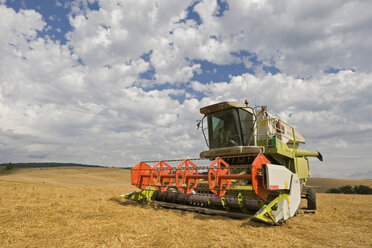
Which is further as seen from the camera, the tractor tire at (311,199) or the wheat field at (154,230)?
the tractor tire at (311,199)

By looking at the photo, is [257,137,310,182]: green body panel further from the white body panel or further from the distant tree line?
the distant tree line

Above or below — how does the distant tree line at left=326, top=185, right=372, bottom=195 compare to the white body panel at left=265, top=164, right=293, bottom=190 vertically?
below

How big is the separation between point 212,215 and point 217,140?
3.20 meters

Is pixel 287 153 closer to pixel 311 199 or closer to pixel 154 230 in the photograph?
pixel 311 199

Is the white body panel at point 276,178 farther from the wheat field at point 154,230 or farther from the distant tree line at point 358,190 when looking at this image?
the distant tree line at point 358,190

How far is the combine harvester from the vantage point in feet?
17.0

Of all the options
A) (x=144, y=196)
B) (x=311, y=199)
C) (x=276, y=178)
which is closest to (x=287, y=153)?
(x=311, y=199)

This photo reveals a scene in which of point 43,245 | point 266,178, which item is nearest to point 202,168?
point 266,178

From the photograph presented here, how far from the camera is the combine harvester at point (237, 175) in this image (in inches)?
203

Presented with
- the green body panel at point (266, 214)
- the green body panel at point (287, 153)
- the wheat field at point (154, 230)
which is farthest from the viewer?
the green body panel at point (287, 153)

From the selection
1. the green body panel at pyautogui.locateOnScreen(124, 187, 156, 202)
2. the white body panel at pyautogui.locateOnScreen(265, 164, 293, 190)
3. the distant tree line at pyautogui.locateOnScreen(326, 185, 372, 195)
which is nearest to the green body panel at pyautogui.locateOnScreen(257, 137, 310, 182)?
the white body panel at pyautogui.locateOnScreen(265, 164, 293, 190)

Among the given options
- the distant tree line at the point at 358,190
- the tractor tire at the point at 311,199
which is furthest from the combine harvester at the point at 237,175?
the distant tree line at the point at 358,190

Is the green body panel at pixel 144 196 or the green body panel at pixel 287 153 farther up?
the green body panel at pixel 287 153

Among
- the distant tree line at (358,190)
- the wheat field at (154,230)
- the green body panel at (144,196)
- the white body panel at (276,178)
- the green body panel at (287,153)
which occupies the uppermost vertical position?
the green body panel at (287,153)
